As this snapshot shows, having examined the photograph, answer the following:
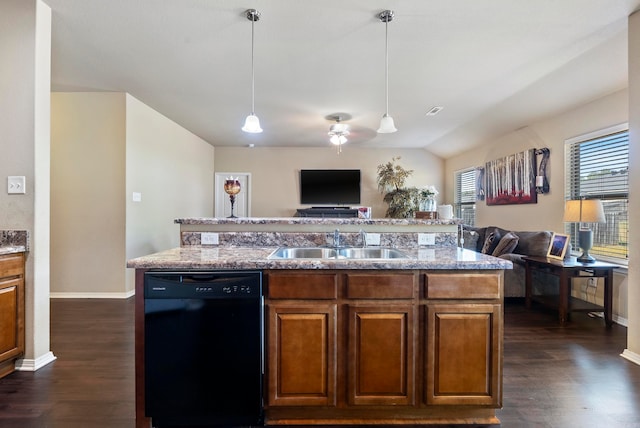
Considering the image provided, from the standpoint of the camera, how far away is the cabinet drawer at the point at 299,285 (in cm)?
166

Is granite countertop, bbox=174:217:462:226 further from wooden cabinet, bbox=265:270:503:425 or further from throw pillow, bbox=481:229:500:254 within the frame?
throw pillow, bbox=481:229:500:254

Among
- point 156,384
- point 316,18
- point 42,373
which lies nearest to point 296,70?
point 316,18

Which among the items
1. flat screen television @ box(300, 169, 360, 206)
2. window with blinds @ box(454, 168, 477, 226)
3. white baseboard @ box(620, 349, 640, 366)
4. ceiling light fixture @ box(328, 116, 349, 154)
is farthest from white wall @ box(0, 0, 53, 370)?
window with blinds @ box(454, 168, 477, 226)

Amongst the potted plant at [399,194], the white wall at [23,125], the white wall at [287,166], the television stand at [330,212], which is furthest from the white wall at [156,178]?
the potted plant at [399,194]

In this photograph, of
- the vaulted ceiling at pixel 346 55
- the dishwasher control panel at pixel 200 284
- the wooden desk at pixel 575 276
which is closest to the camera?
the dishwasher control panel at pixel 200 284

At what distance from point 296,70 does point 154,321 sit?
2.71 metres

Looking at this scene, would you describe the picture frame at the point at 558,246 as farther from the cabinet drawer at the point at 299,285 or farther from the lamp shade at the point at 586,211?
the cabinet drawer at the point at 299,285

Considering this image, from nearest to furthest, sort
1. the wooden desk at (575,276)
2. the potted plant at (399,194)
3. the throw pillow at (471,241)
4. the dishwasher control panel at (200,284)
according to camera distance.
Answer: the dishwasher control panel at (200,284) → the wooden desk at (575,276) → the throw pillow at (471,241) → the potted plant at (399,194)

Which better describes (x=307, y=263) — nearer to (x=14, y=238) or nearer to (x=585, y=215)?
(x=14, y=238)

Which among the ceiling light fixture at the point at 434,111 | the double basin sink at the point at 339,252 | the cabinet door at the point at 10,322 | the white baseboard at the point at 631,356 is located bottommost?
the white baseboard at the point at 631,356

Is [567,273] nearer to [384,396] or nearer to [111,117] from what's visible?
[384,396]

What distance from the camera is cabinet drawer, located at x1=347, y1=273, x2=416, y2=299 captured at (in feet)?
5.47

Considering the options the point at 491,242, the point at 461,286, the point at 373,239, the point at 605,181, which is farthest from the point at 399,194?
the point at 461,286

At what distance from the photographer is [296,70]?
11.1 feet
